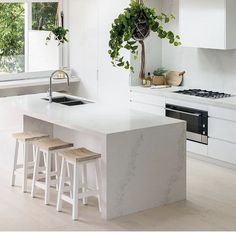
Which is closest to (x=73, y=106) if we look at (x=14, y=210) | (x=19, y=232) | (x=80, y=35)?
(x=14, y=210)

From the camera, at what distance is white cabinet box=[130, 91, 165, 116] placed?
730 cm

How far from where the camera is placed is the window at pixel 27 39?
8062mm

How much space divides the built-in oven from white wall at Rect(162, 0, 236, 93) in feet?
1.86

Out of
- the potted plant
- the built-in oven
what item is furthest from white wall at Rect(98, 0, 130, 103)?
the built-in oven

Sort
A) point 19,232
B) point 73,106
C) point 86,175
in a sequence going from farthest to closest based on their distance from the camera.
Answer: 1. point 73,106
2. point 86,175
3. point 19,232

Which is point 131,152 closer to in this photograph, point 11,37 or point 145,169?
point 145,169

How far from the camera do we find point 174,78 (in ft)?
25.5

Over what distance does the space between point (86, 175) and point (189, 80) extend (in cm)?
264

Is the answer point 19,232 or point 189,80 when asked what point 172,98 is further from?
point 19,232

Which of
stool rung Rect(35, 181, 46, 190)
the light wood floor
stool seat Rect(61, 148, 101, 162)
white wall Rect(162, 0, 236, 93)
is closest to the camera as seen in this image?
the light wood floor

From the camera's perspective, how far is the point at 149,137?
5.14 metres

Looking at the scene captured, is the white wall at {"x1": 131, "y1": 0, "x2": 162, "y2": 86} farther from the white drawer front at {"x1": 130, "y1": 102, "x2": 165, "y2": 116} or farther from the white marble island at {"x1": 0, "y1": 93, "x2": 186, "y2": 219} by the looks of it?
the white marble island at {"x1": 0, "y1": 93, "x2": 186, "y2": 219}

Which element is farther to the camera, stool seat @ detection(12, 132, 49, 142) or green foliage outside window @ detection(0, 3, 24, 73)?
green foliage outside window @ detection(0, 3, 24, 73)

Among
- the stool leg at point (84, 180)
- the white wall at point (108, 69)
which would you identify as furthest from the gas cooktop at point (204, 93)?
the stool leg at point (84, 180)
